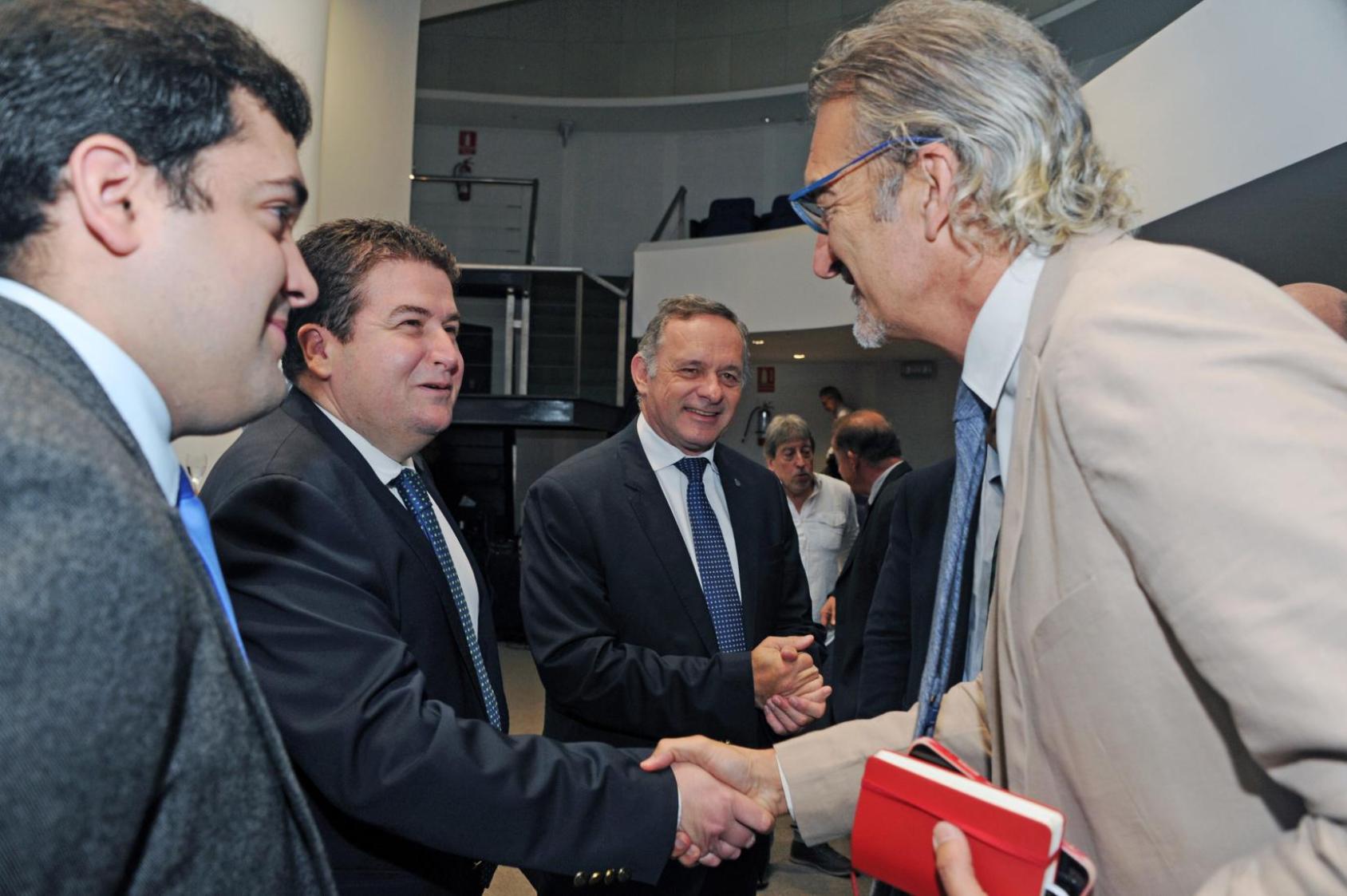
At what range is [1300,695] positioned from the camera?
2.44 ft

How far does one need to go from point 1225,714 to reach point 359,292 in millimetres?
1618

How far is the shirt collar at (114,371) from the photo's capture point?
829 mm

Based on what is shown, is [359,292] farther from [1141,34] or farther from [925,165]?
[1141,34]

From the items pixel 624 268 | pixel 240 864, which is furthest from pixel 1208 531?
pixel 624 268

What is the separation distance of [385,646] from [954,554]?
2.83 ft

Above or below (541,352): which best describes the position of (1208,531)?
below

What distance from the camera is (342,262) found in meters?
1.90

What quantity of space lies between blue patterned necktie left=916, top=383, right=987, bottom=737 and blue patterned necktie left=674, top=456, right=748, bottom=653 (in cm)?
116

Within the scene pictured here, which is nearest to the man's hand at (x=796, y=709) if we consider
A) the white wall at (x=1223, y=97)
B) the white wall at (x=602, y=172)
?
the white wall at (x=1223, y=97)

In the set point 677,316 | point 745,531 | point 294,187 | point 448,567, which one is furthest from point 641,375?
point 294,187

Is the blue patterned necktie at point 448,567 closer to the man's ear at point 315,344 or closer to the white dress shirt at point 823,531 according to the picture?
the man's ear at point 315,344

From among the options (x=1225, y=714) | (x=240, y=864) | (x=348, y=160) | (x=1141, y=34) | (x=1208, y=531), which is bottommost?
(x=240, y=864)

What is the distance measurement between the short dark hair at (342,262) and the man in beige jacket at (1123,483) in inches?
40.7

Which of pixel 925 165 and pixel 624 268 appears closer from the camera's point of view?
pixel 925 165
